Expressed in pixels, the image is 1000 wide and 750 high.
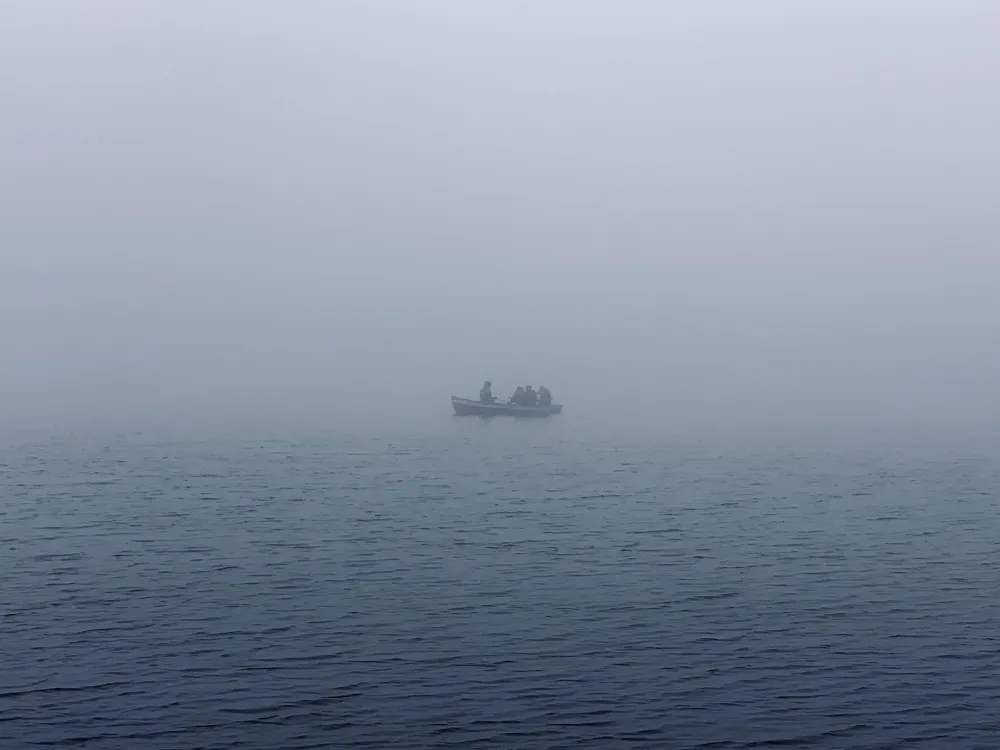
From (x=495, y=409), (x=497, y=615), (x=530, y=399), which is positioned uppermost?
(x=530, y=399)

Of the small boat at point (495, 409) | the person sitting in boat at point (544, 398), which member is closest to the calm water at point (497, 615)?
the small boat at point (495, 409)

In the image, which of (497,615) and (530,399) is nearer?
(497,615)

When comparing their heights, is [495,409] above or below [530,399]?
below

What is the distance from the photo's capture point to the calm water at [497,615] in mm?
28672

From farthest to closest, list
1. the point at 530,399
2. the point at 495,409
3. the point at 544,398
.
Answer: the point at 544,398
the point at 530,399
the point at 495,409

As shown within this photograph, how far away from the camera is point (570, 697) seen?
3053cm

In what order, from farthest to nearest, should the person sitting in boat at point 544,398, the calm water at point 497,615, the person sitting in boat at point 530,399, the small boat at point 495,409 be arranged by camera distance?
the person sitting in boat at point 544,398 → the person sitting in boat at point 530,399 → the small boat at point 495,409 → the calm water at point 497,615

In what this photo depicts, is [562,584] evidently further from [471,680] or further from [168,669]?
[168,669]

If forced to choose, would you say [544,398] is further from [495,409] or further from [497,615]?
[497,615]

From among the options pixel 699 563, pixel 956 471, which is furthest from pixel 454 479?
pixel 956 471

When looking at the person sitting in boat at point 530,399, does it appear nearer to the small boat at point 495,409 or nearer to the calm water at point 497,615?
the small boat at point 495,409

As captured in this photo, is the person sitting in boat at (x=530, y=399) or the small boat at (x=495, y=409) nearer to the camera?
the small boat at (x=495, y=409)

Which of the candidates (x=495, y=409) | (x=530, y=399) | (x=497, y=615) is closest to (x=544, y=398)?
(x=530, y=399)

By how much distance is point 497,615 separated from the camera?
1549 inches
